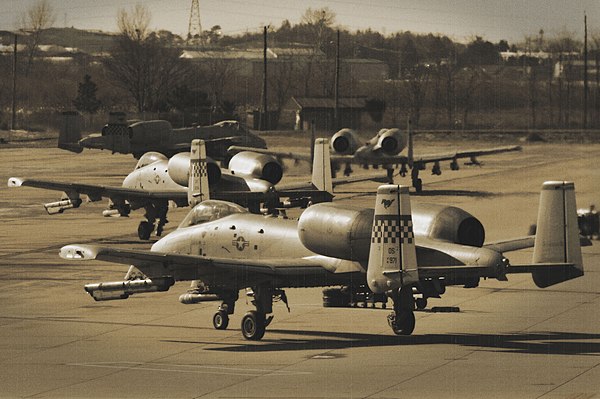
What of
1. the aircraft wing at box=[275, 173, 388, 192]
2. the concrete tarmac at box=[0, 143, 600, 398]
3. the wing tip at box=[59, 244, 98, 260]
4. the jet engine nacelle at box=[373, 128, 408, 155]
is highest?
the jet engine nacelle at box=[373, 128, 408, 155]

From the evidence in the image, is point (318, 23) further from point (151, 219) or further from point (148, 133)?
point (151, 219)

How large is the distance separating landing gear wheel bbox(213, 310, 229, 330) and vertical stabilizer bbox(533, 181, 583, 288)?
7.53 metres

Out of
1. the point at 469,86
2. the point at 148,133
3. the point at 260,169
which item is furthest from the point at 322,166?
the point at 469,86

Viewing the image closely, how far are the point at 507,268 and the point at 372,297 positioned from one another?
3184 millimetres

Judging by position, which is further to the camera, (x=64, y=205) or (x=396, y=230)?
(x=64, y=205)

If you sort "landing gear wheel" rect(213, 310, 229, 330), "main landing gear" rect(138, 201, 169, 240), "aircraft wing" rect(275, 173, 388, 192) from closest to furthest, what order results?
"landing gear wheel" rect(213, 310, 229, 330) < "main landing gear" rect(138, 201, 169, 240) < "aircraft wing" rect(275, 173, 388, 192)

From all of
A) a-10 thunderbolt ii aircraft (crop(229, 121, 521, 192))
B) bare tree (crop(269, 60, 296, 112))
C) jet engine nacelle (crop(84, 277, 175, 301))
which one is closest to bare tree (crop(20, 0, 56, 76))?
bare tree (crop(269, 60, 296, 112))

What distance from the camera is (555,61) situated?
15538 centimetres

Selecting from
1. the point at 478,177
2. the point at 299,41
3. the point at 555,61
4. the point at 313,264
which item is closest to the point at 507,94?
the point at 555,61

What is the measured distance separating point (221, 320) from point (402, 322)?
5.07 meters

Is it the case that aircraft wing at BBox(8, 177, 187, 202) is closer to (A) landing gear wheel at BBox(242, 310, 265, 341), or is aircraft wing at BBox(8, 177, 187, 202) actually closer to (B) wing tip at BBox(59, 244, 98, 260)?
(A) landing gear wheel at BBox(242, 310, 265, 341)

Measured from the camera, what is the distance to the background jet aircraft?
285 ft

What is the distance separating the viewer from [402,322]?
30.3 m

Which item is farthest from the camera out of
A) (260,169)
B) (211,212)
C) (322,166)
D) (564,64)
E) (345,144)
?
(564,64)
